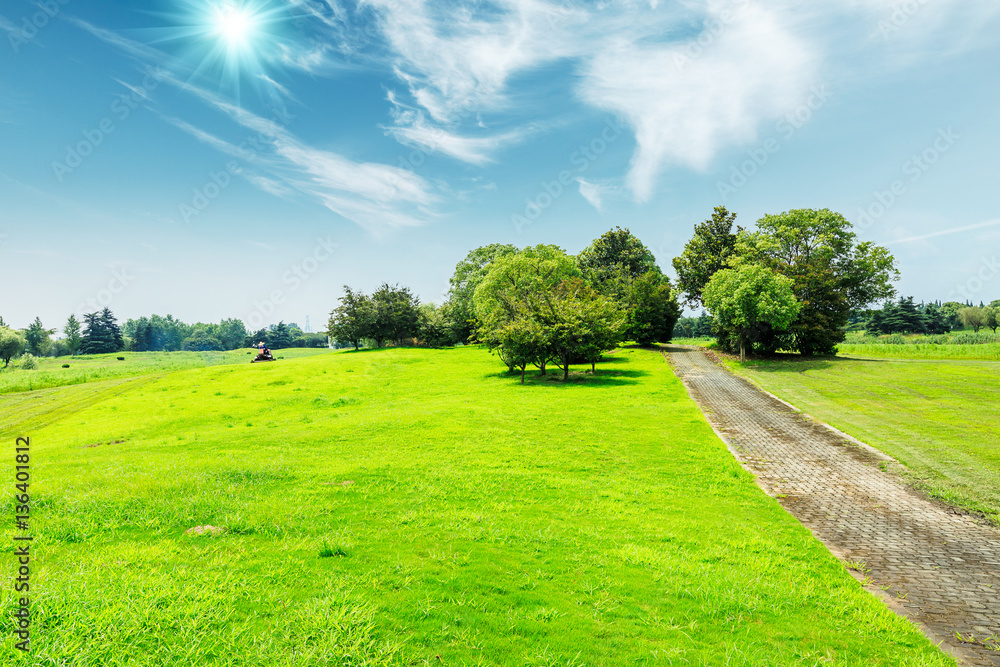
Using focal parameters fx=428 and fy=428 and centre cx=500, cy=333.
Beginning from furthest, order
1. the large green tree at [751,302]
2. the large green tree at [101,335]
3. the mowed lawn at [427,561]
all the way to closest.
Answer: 1. the large green tree at [101,335]
2. the large green tree at [751,302]
3. the mowed lawn at [427,561]

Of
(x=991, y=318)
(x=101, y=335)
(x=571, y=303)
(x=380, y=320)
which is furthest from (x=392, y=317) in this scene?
(x=991, y=318)

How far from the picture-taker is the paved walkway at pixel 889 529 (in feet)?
21.0

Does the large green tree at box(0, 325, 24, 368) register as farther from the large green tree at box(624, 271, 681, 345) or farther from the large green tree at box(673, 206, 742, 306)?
the large green tree at box(673, 206, 742, 306)

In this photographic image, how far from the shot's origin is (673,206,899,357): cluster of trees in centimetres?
3838

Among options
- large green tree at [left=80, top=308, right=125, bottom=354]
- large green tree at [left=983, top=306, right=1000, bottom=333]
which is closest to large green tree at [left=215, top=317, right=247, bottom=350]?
large green tree at [left=80, top=308, right=125, bottom=354]

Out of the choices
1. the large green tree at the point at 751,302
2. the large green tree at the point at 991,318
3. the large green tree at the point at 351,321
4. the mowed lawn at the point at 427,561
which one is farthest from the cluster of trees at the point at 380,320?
the large green tree at the point at 991,318

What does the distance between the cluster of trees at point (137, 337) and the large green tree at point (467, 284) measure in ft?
130

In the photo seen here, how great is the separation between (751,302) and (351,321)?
2008 inches

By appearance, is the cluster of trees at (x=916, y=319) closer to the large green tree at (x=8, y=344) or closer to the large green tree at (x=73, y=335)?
the large green tree at (x=8, y=344)

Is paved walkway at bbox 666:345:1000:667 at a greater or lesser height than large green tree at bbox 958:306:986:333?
lesser

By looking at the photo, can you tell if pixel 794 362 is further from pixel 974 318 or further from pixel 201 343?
pixel 201 343

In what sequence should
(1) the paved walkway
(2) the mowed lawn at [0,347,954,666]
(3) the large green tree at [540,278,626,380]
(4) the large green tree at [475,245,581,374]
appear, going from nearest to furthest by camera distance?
(2) the mowed lawn at [0,347,954,666] < (1) the paved walkway < (3) the large green tree at [540,278,626,380] < (4) the large green tree at [475,245,581,374]

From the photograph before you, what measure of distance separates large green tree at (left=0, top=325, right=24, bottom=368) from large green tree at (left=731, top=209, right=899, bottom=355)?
8761 cm

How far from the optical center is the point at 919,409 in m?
21.1
